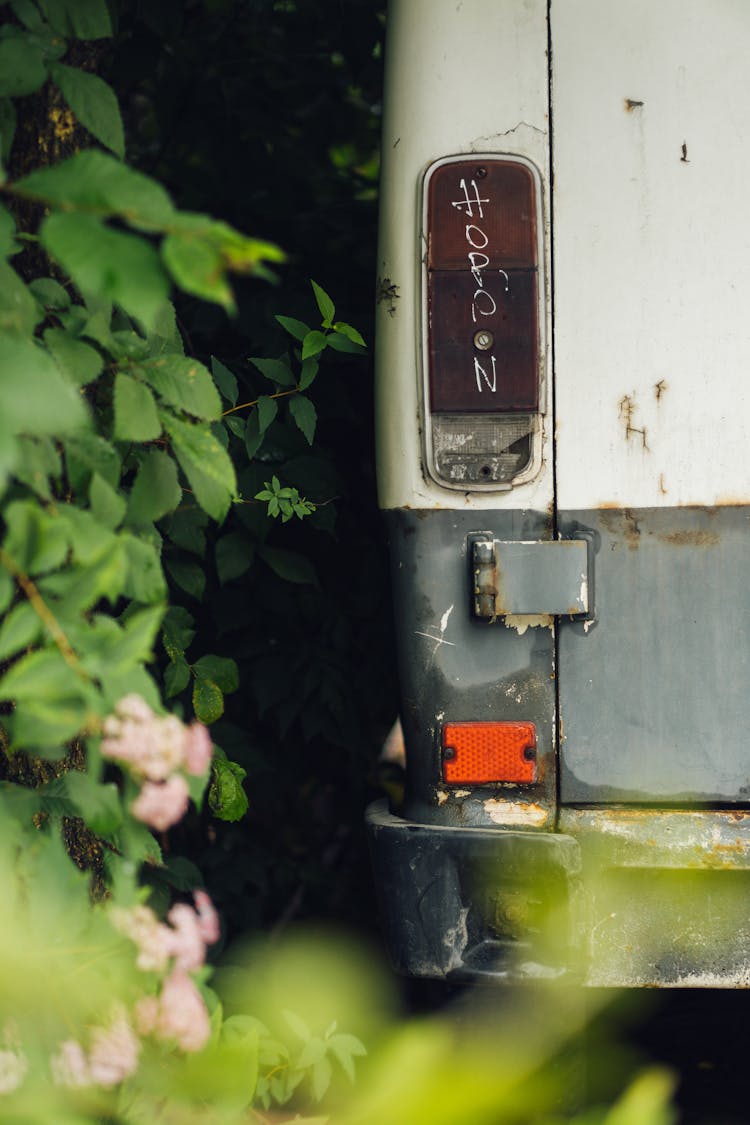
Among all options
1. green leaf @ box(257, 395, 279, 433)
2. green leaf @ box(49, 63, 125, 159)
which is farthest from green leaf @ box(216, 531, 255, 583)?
green leaf @ box(49, 63, 125, 159)

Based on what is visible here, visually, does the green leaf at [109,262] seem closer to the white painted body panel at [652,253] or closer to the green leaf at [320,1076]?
the white painted body panel at [652,253]

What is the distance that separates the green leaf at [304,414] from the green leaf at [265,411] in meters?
0.04

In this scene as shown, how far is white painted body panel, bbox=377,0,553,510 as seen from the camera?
201 centimetres

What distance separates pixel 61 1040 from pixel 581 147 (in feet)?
5.35

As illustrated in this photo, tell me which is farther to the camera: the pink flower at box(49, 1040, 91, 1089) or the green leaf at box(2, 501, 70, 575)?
the green leaf at box(2, 501, 70, 575)

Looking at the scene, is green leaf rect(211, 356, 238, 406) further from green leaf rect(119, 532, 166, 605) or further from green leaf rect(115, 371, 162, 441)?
green leaf rect(119, 532, 166, 605)

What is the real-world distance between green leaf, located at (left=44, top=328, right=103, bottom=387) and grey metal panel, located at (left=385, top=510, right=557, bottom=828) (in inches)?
27.1

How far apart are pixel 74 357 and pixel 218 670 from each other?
889 mm

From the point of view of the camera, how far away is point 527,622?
6.65 ft

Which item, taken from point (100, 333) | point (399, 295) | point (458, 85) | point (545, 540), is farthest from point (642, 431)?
point (100, 333)

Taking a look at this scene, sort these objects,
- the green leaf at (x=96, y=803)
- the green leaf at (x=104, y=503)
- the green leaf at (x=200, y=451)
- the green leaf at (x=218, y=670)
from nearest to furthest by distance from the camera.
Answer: the green leaf at (x=96, y=803)
the green leaf at (x=104, y=503)
the green leaf at (x=200, y=451)
the green leaf at (x=218, y=670)

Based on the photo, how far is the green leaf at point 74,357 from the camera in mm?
1551

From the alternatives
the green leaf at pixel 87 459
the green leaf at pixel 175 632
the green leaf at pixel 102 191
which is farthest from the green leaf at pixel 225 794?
the green leaf at pixel 102 191

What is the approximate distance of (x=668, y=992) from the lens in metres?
3.23
